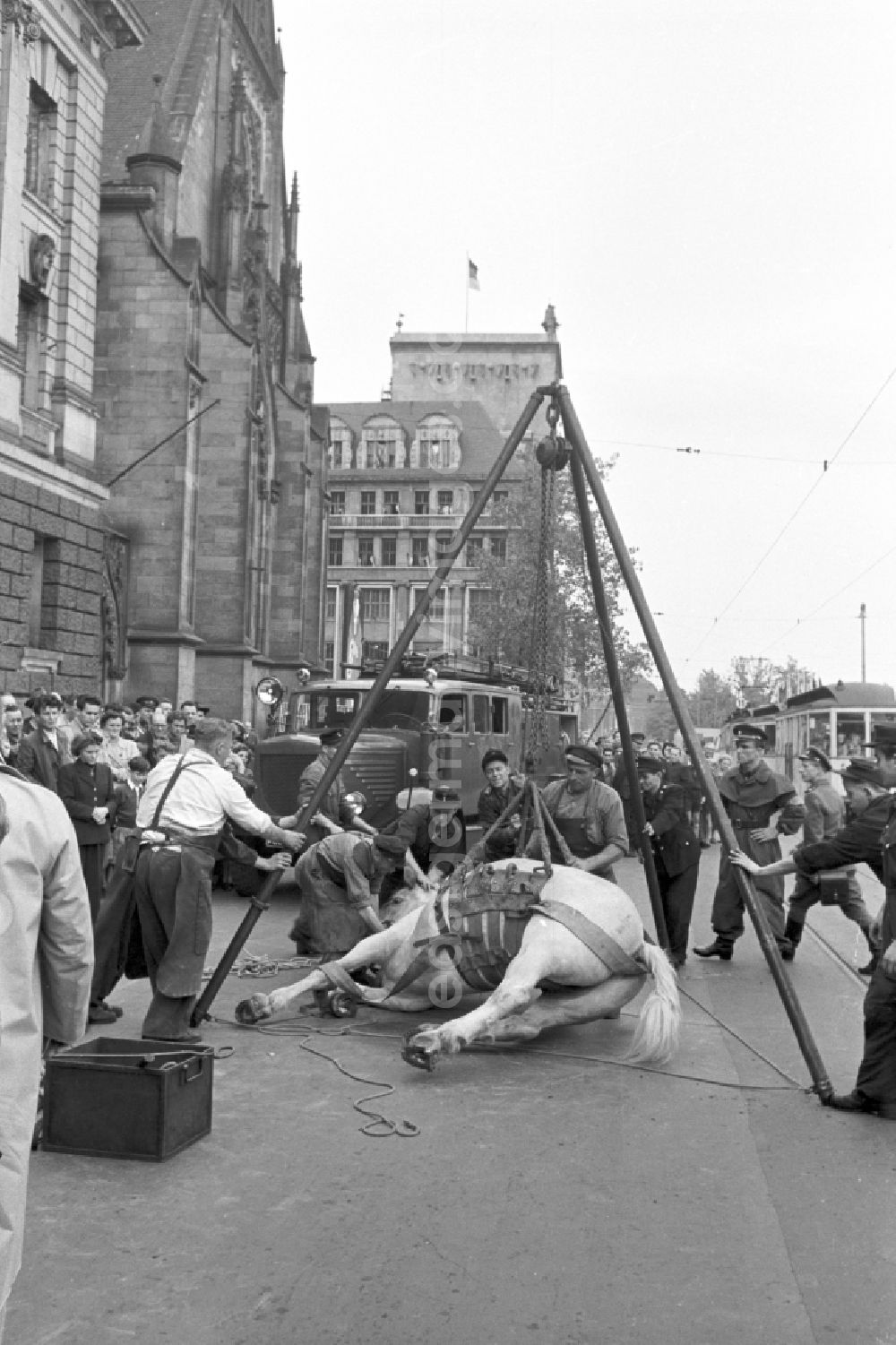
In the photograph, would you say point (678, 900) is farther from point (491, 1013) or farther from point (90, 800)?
point (90, 800)

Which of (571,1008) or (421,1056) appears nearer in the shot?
(421,1056)

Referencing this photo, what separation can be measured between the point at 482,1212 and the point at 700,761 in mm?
3395

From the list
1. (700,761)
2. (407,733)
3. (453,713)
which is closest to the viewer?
(700,761)

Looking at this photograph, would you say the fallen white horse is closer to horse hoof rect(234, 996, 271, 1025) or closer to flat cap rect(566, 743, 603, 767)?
horse hoof rect(234, 996, 271, 1025)

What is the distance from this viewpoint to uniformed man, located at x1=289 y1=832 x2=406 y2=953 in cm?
974

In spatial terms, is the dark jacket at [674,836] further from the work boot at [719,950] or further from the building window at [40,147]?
the building window at [40,147]

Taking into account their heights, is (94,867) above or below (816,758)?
below

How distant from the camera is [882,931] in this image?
666cm

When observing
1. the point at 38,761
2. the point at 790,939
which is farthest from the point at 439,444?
the point at 790,939

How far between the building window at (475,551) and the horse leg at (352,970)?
44.7 metres

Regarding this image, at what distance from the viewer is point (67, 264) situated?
2275 cm

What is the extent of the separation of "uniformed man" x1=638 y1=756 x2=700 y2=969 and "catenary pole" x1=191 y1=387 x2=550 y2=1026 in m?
3.26

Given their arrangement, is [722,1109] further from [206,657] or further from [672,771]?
[206,657]

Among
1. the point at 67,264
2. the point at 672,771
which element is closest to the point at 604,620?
the point at 672,771
